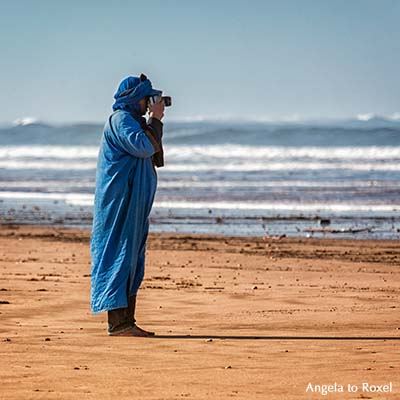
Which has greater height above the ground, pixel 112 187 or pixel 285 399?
pixel 112 187

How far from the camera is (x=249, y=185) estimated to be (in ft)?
93.9

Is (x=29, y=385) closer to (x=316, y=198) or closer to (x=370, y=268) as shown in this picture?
(x=370, y=268)

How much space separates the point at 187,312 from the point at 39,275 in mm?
2954

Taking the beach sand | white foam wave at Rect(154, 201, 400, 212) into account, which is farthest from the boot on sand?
white foam wave at Rect(154, 201, 400, 212)

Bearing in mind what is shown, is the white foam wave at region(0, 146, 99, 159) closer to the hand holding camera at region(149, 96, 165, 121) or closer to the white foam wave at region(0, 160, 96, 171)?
the white foam wave at region(0, 160, 96, 171)

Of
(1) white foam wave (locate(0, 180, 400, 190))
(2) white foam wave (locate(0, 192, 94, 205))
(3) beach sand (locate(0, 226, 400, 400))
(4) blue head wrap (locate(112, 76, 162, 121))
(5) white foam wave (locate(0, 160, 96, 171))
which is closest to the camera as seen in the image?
(3) beach sand (locate(0, 226, 400, 400))

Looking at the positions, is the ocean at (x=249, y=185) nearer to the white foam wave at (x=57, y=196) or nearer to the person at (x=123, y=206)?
the white foam wave at (x=57, y=196)

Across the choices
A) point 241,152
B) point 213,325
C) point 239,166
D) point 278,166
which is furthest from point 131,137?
point 241,152

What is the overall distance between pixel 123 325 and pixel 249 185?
65.7 ft

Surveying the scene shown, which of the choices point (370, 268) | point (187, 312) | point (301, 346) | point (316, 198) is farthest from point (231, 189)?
point (301, 346)

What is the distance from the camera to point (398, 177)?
3080cm

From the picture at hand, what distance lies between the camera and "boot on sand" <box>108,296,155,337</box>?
8.66 metres

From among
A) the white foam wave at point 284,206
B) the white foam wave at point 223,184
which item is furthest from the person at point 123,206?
the white foam wave at point 223,184

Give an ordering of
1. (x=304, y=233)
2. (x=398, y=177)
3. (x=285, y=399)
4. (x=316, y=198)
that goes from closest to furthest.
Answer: (x=285, y=399), (x=304, y=233), (x=316, y=198), (x=398, y=177)
